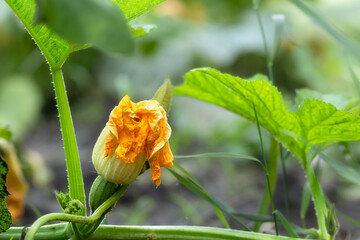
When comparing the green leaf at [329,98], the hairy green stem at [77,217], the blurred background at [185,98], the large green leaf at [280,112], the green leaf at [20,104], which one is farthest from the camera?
the green leaf at [20,104]

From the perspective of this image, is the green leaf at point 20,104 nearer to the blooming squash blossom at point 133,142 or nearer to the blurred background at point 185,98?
the blurred background at point 185,98

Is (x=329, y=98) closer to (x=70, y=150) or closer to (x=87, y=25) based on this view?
(x=70, y=150)

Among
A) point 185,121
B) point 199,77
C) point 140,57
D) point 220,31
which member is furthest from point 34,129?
point 199,77

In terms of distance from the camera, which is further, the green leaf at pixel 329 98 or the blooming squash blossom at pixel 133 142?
the green leaf at pixel 329 98

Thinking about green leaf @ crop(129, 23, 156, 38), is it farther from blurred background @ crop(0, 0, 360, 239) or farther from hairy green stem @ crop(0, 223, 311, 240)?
blurred background @ crop(0, 0, 360, 239)

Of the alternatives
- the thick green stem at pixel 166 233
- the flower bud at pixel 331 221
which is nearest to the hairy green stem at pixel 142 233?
the thick green stem at pixel 166 233

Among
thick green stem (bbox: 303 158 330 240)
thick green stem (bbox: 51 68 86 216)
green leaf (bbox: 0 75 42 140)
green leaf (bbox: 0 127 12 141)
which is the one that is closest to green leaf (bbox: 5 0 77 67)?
thick green stem (bbox: 51 68 86 216)

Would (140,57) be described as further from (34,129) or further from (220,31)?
(34,129)
